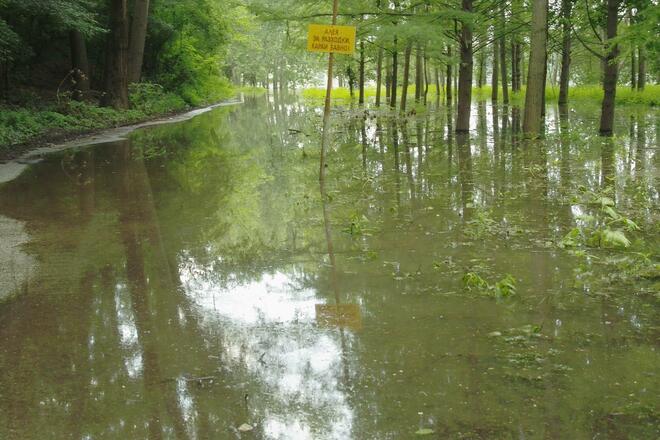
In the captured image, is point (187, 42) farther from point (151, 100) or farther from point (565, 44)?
point (565, 44)

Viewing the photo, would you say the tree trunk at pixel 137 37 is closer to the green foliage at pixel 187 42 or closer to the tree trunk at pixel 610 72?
the green foliage at pixel 187 42

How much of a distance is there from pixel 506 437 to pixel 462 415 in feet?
0.92

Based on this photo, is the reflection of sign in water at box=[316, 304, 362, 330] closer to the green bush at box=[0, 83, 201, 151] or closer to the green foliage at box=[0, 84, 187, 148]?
the green bush at box=[0, 83, 201, 151]

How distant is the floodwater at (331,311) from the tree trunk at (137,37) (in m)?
19.7

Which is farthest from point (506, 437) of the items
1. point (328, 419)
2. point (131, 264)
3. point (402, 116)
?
point (402, 116)

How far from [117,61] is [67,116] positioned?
492 cm

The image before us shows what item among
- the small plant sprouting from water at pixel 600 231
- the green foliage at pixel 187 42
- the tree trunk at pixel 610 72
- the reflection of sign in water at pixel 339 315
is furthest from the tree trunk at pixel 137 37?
the reflection of sign in water at pixel 339 315

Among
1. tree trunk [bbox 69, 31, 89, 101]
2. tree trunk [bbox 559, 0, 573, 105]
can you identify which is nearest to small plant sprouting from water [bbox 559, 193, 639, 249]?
tree trunk [bbox 559, 0, 573, 105]

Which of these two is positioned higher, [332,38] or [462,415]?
[332,38]

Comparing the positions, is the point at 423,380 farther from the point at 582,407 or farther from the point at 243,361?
the point at 243,361

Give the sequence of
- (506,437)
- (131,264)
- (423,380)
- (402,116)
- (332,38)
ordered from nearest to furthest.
→ (506,437)
(423,380)
(131,264)
(332,38)
(402,116)

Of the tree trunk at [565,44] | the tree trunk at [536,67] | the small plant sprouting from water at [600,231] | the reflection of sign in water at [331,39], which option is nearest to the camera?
the small plant sprouting from water at [600,231]

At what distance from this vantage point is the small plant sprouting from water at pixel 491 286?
5.06m

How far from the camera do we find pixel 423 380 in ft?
12.2
